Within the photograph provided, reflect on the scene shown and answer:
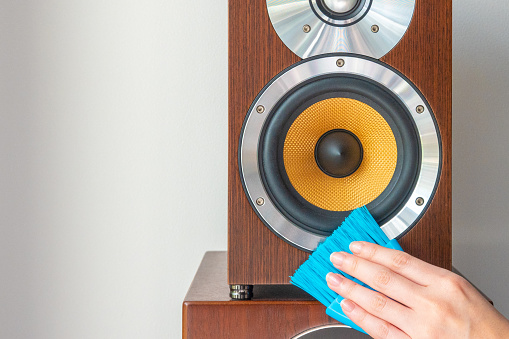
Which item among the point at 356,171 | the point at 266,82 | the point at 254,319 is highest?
the point at 266,82

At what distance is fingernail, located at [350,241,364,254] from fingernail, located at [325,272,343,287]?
34mm

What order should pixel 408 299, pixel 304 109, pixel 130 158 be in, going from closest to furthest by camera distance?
1. pixel 408 299
2. pixel 304 109
3. pixel 130 158

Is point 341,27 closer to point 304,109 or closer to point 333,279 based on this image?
point 304,109

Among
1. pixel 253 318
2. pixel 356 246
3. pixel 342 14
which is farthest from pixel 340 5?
pixel 253 318

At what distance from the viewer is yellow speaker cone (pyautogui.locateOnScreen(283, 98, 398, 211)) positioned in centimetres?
63

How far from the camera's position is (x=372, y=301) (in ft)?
1.75

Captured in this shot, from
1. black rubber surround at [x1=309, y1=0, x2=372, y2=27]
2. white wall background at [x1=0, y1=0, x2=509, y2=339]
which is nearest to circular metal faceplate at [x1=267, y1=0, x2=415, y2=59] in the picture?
black rubber surround at [x1=309, y1=0, x2=372, y2=27]

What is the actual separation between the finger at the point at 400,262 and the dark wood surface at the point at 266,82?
0.28 feet

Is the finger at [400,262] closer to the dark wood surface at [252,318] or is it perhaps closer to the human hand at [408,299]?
the human hand at [408,299]

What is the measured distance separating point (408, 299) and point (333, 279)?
81 millimetres

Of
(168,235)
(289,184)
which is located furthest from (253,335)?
(168,235)

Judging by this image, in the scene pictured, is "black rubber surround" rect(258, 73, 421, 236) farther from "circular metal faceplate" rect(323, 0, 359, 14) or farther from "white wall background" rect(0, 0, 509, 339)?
→ "white wall background" rect(0, 0, 509, 339)

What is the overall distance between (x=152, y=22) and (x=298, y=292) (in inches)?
25.5

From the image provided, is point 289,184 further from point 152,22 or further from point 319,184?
point 152,22
